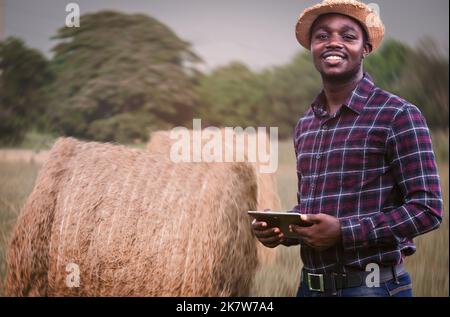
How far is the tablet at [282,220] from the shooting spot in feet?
5.33

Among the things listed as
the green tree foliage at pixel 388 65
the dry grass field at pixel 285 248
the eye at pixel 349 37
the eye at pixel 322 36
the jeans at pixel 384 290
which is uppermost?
the green tree foliage at pixel 388 65

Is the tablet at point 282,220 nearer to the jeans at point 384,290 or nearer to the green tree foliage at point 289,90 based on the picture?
the jeans at point 384,290

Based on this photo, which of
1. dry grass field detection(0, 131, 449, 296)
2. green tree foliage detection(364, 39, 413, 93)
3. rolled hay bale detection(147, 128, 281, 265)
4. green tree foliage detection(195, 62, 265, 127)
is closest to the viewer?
dry grass field detection(0, 131, 449, 296)

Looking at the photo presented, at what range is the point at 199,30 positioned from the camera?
120 inches

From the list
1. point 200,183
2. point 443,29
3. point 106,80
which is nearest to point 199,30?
point 106,80

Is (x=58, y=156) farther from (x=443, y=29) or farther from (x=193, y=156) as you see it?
(x=443, y=29)

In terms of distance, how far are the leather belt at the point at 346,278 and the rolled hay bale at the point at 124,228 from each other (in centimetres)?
104

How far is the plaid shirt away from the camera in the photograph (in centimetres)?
155

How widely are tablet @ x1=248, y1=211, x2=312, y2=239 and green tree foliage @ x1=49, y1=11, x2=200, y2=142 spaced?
1448 mm

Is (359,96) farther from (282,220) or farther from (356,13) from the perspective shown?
(282,220)

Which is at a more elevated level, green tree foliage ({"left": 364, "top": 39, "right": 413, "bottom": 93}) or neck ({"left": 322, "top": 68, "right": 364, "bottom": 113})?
green tree foliage ({"left": 364, "top": 39, "right": 413, "bottom": 93})

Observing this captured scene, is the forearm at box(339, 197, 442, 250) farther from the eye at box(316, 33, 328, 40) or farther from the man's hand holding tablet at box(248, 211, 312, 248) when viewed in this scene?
the eye at box(316, 33, 328, 40)

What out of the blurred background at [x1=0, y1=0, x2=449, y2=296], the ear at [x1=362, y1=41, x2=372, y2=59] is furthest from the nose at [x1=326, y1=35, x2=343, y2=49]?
the blurred background at [x1=0, y1=0, x2=449, y2=296]

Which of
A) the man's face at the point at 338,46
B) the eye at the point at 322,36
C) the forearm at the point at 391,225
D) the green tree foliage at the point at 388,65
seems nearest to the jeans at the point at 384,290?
the forearm at the point at 391,225
